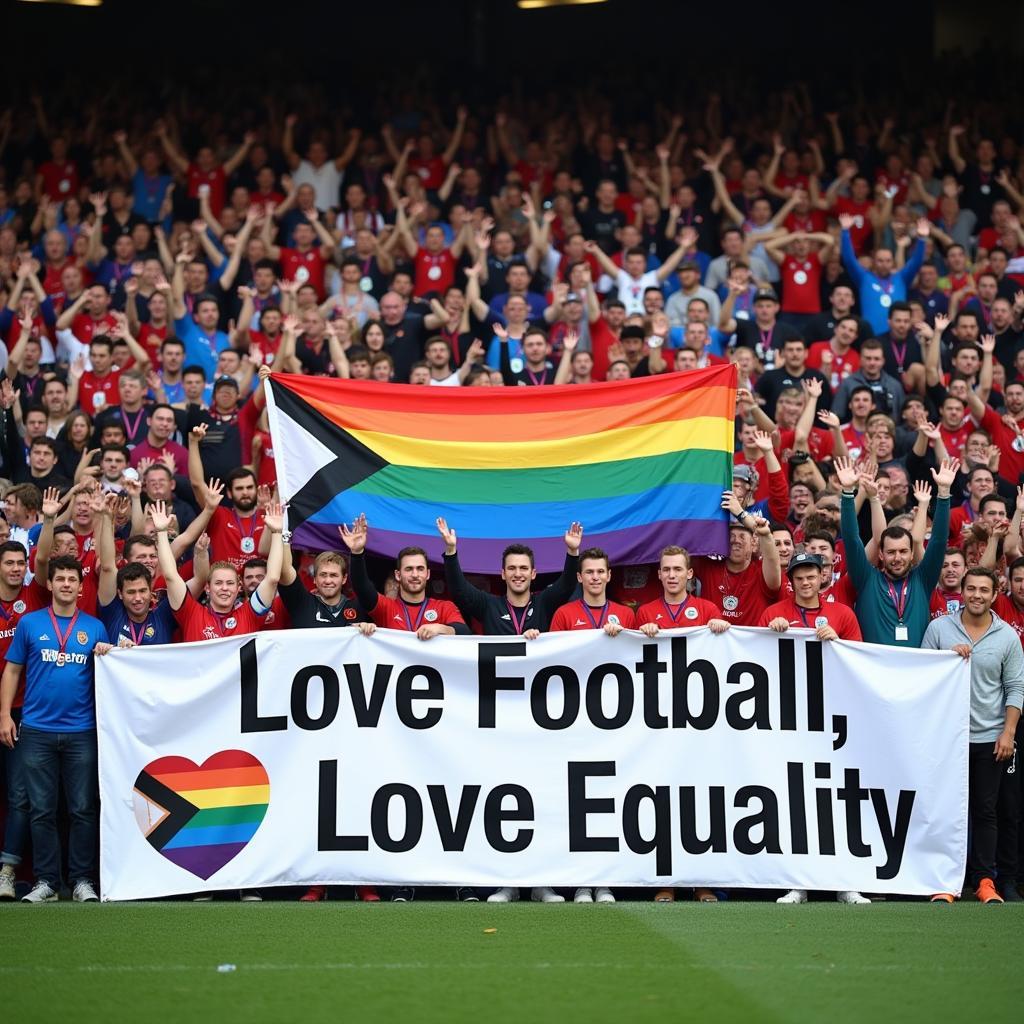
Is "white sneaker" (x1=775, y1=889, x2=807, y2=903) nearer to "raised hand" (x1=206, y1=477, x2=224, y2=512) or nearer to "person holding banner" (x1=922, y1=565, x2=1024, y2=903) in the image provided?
"person holding banner" (x1=922, y1=565, x2=1024, y2=903)

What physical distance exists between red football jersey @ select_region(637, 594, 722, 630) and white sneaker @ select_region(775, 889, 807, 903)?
5.80 feet

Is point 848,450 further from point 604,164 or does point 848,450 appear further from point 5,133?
point 5,133

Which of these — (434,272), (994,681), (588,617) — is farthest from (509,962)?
(434,272)

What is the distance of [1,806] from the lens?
11320mm

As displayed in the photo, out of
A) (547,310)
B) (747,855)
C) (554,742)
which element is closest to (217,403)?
(547,310)

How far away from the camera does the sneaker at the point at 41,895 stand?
10312mm

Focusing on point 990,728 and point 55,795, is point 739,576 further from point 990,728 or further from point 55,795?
point 55,795

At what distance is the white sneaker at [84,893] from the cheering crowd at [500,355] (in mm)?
31

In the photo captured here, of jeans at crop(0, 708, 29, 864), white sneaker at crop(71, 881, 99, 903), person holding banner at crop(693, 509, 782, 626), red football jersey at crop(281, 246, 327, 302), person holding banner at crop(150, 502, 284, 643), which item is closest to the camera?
white sneaker at crop(71, 881, 99, 903)

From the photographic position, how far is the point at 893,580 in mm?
11219

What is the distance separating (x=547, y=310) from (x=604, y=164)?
14.0ft

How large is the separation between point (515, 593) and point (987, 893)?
11.6ft

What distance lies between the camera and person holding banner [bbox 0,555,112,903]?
10.4m

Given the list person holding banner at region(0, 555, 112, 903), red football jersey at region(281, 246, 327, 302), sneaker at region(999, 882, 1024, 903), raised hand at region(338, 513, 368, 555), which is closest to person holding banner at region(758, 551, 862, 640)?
sneaker at region(999, 882, 1024, 903)
